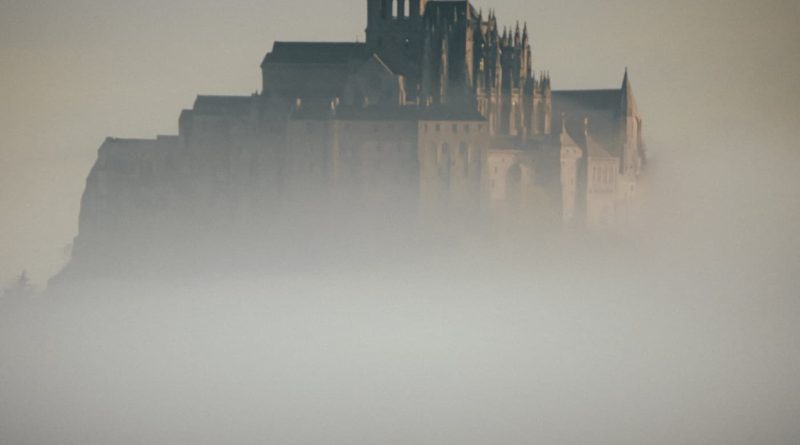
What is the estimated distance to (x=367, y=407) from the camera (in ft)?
65.7

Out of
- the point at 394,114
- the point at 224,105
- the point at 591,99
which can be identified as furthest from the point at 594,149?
the point at 224,105

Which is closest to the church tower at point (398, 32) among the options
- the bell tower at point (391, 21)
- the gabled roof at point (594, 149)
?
the bell tower at point (391, 21)

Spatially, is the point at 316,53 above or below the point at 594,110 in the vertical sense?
above

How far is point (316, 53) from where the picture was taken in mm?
18078

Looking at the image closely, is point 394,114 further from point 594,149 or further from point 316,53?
point 594,149

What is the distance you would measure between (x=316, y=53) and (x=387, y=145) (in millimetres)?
2398

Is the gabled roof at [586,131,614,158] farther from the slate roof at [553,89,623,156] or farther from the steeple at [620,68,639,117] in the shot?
the steeple at [620,68,639,117]

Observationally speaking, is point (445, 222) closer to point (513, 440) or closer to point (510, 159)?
point (510, 159)

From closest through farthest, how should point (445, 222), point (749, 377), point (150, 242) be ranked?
point (445, 222) < point (150, 242) < point (749, 377)

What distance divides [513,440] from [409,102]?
7.00 meters

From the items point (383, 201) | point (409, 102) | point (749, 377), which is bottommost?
point (749, 377)

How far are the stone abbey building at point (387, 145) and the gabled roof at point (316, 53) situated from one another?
0.02 m

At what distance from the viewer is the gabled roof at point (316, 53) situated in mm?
17922

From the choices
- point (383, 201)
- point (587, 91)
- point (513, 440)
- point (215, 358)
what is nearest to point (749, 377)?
point (513, 440)
